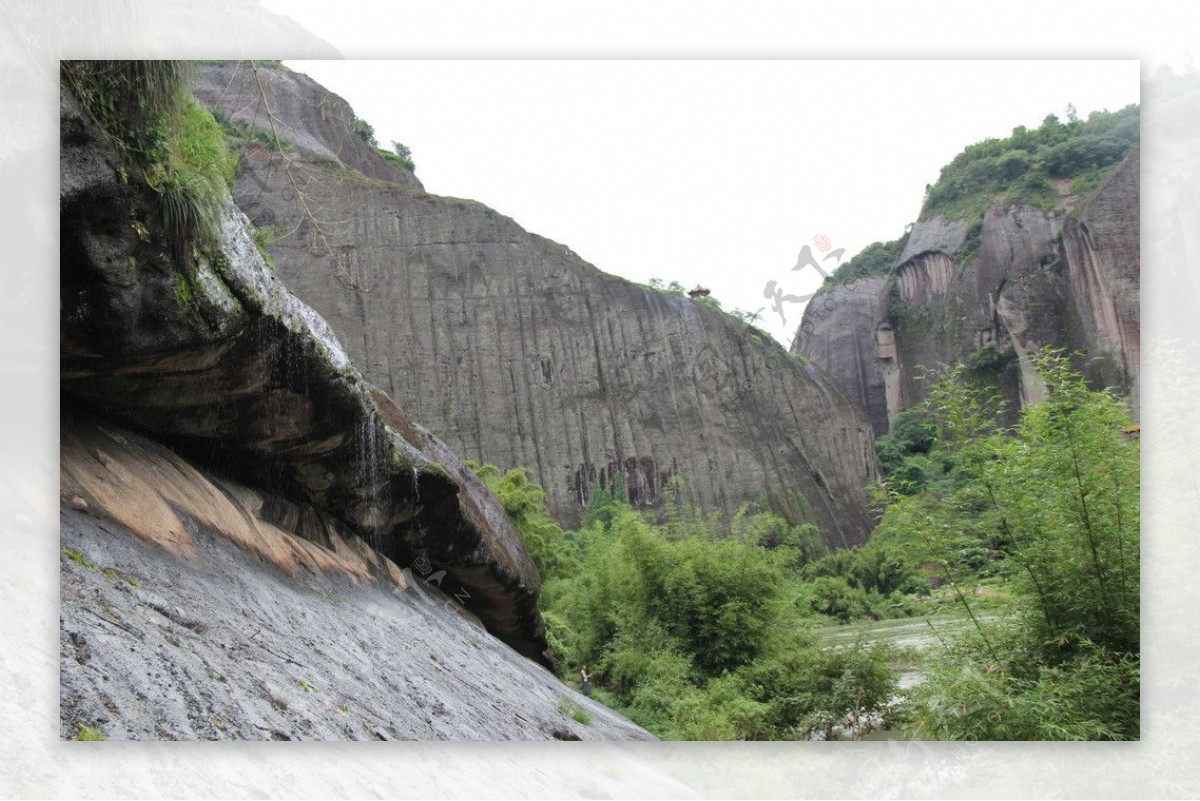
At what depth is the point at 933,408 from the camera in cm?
648

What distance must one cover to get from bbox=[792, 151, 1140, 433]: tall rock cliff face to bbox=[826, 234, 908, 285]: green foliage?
8cm

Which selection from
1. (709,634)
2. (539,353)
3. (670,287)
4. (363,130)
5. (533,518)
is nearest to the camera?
(363,130)

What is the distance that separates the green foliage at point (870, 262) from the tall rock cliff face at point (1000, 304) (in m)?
0.08

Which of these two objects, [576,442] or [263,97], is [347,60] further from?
[576,442]

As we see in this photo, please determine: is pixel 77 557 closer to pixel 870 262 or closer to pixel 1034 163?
pixel 870 262

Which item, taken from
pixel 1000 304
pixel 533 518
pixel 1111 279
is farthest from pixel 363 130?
pixel 533 518

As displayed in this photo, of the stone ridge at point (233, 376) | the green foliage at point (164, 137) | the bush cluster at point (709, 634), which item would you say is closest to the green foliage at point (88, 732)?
the stone ridge at point (233, 376)

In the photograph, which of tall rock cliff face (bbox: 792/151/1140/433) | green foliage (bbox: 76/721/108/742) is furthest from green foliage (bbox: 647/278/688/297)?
green foliage (bbox: 76/721/108/742)

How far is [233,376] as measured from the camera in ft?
17.8

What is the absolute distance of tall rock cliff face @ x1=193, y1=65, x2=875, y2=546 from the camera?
8828mm

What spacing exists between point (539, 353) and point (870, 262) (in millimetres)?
7851

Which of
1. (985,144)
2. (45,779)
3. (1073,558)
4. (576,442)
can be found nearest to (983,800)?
(1073,558)

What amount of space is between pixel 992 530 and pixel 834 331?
3.21 m

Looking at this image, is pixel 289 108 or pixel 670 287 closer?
pixel 289 108
